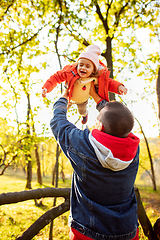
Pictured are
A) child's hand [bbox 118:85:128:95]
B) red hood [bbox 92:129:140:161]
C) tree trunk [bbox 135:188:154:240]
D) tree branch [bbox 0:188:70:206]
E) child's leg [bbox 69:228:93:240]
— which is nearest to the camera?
red hood [bbox 92:129:140:161]

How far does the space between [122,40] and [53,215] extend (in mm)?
6082

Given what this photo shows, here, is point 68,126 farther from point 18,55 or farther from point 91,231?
point 18,55

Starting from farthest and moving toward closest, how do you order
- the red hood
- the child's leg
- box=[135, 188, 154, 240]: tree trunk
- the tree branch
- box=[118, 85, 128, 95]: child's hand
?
box=[135, 188, 154, 240]: tree trunk, box=[118, 85, 128, 95]: child's hand, the tree branch, the child's leg, the red hood

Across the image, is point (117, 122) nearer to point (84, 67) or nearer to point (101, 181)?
point (101, 181)

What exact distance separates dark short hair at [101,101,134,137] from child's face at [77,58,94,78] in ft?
3.90

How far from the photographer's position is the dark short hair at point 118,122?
4.05 feet

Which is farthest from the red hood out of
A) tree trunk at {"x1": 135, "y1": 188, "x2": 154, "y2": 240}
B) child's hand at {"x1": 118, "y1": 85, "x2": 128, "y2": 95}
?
tree trunk at {"x1": 135, "y1": 188, "x2": 154, "y2": 240}

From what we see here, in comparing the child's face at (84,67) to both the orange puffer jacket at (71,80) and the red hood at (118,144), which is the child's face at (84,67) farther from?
the red hood at (118,144)

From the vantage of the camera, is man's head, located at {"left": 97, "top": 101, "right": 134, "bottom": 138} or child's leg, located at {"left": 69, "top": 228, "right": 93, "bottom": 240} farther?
child's leg, located at {"left": 69, "top": 228, "right": 93, "bottom": 240}

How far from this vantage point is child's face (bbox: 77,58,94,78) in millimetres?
2316

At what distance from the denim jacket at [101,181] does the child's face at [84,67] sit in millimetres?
1158

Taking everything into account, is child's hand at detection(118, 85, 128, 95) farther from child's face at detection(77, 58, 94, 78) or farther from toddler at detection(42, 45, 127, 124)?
child's face at detection(77, 58, 94, 78)

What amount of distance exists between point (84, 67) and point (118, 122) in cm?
134

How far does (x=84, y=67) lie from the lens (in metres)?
2.32
